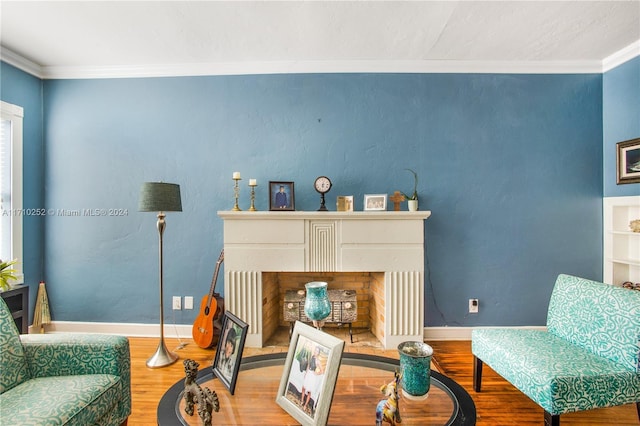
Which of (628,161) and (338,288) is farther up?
(628,161)

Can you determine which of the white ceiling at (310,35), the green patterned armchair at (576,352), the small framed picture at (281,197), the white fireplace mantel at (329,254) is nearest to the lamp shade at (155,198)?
the white fireplace mantel at (329,254)

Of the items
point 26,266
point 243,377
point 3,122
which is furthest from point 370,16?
point 26,266

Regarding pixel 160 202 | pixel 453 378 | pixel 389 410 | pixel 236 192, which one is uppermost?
pixel 236 192

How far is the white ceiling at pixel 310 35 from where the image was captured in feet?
7.64

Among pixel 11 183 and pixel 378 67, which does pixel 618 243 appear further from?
pixel 11 183

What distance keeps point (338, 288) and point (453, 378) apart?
1.22m

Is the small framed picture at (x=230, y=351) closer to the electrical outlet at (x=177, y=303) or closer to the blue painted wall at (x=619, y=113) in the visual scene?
the electrical outlet at (x=177, y=303)

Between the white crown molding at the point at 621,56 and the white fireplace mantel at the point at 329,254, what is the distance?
7.38 feet

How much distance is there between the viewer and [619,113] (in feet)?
9.95

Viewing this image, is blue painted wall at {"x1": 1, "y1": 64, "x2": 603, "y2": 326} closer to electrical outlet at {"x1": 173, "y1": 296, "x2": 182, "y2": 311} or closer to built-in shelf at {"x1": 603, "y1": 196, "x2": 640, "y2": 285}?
built-in shelf at {"x1": 603, "y1": 196, "x2": 640, "y2": 285}

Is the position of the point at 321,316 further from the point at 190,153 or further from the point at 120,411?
the point at 190,153

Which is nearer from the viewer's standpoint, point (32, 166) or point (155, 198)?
point (155, 198)

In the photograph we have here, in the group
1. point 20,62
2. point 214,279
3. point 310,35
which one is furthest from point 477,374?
point 20,62

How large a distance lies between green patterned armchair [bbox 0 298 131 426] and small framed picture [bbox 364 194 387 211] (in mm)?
2094
